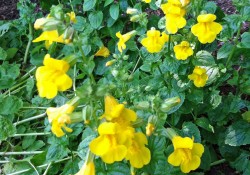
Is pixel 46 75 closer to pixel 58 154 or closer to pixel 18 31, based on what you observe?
pixel 58 154

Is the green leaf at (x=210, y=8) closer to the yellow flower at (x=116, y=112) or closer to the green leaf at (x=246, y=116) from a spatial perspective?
the green leaf at (x=246, y=116)

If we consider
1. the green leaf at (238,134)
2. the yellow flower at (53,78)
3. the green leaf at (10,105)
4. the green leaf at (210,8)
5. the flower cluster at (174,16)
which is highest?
the yellow flower at (53,78)

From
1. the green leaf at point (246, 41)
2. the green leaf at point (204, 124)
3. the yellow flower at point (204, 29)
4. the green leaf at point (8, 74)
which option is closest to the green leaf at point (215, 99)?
the green leaf at point (204, 124)

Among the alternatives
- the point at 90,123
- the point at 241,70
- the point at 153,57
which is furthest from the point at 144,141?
the point at 241,70

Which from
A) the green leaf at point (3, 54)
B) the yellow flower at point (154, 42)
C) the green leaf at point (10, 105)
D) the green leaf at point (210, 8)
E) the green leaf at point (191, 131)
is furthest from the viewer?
the green leaf at point (3, 54)

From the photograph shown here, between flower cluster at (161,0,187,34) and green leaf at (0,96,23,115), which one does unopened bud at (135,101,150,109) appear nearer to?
flower cluster at (161,0,187,34)

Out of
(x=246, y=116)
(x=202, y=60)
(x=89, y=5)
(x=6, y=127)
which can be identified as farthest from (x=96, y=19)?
(x=246, y=116)

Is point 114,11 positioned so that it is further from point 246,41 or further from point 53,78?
point 53,78
